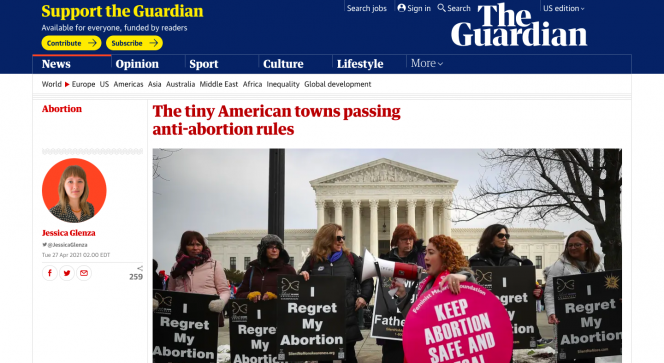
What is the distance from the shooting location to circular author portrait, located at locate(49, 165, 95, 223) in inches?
188

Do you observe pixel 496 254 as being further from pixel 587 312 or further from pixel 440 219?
pixel 440 219

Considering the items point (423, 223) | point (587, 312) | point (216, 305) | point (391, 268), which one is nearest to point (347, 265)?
point (391, 268)

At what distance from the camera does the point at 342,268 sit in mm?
5312

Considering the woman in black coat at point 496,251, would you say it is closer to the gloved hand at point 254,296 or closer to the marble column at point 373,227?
the gloved hand at point 254,296

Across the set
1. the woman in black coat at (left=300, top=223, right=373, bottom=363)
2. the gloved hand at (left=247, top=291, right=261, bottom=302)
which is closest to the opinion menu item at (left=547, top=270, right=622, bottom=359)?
the woman in black coat at (left=300, top=223, right=373, bottom=363)

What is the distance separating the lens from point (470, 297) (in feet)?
12.2

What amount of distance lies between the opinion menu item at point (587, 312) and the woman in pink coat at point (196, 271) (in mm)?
2747

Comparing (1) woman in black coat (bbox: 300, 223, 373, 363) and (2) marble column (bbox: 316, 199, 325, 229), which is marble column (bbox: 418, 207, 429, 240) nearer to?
(2) marble column (bbox: 316, 199, 325, 229)

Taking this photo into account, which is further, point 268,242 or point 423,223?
point 423,223

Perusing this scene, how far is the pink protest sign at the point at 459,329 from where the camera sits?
3666mm

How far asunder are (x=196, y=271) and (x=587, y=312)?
321cm

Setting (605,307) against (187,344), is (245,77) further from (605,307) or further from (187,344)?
(605,307)
